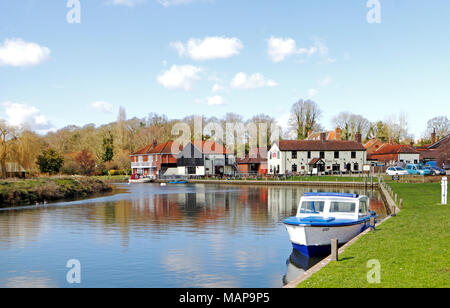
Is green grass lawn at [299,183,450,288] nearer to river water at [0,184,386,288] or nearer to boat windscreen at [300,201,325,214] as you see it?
river water at [0,184,386,288]

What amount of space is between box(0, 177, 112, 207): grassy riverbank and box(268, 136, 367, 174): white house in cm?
3956

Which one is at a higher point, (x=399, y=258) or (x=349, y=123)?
(x=349, y=123)

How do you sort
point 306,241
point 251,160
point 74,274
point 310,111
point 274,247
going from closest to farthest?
point 74,274, point 306,241, point 274,247, point 251,160, point 310,111

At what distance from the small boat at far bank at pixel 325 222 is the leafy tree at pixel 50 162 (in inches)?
2753

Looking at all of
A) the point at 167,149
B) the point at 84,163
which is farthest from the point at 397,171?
the point at 84,163

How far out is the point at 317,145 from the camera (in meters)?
87.7

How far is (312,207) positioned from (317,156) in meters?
67.6

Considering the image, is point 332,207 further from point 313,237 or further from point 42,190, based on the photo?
point 42,190

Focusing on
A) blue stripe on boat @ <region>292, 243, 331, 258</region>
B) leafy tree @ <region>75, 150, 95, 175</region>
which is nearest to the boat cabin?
blue stripe on boat @ <region>292, 243, 331, 258</region>

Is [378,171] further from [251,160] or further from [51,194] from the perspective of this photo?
[51,194]

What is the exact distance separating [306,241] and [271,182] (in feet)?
185
